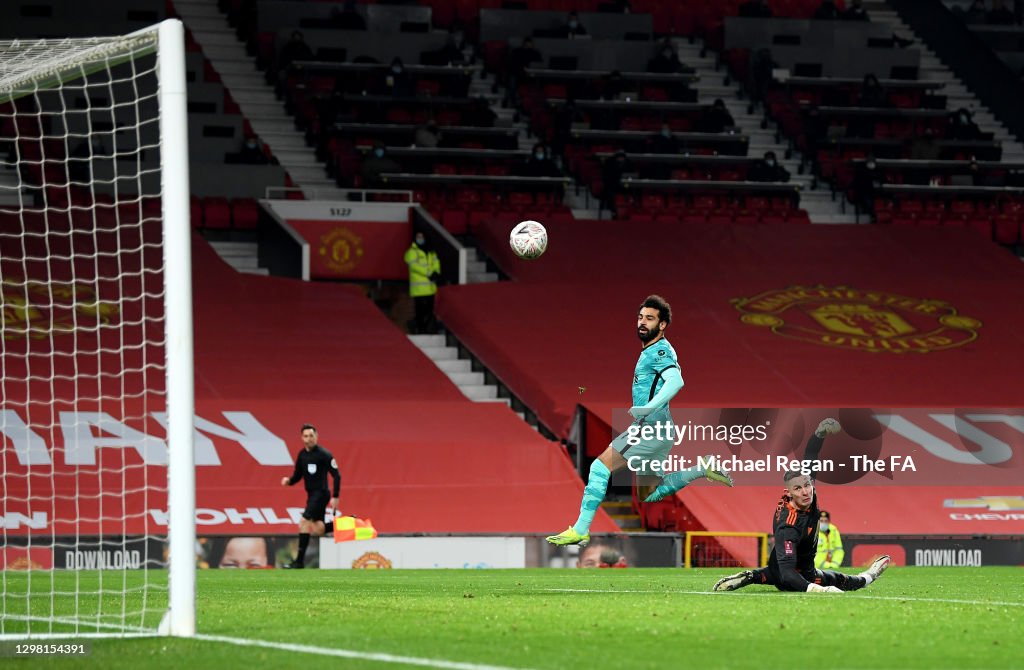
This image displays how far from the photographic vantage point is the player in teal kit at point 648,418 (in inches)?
390

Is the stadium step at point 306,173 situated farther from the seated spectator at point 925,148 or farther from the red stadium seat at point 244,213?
the seated spectator at point 925,148

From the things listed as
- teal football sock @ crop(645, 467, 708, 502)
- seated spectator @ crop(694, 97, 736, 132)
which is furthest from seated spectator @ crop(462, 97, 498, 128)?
teal football sock @ crop(645, 467, 708, 502)

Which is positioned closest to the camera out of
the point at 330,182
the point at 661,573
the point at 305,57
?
the point at 661,573

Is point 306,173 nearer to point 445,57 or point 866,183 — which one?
point 445,57

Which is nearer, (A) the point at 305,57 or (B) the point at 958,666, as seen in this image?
(B) the point at 958,666

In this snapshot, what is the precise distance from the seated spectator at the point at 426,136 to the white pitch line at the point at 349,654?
2364 cm

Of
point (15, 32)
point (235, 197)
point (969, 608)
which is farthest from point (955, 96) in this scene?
point (969, 608)

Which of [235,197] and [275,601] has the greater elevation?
[235,197]

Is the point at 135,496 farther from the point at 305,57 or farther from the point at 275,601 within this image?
the point at 305,57

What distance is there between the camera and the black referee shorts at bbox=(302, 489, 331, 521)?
56.5 feet

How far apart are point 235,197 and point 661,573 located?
1502 cm

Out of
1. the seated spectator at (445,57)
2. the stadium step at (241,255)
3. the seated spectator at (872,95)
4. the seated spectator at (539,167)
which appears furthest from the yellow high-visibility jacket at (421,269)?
the seated spectator at (872,95)

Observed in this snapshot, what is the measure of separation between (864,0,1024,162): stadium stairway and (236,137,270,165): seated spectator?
16898 mm

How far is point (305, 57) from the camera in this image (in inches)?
1281
